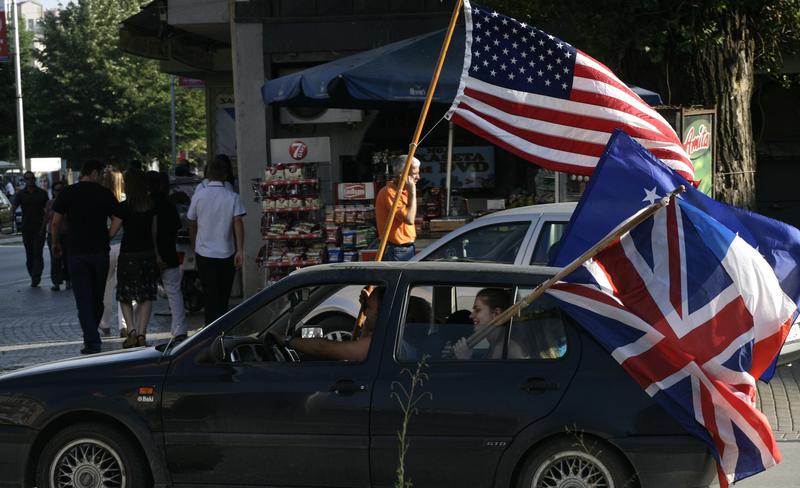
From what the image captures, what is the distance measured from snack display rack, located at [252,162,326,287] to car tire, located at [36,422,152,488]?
6810 mm

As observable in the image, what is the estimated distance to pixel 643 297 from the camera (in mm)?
5891

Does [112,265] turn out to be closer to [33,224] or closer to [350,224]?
[350,224]

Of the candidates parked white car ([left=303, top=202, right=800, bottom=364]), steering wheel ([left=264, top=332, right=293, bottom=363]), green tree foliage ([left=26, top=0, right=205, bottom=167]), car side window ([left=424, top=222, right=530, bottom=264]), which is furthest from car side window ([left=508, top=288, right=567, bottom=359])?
green tree foliage ([left=26, top=0, right=205, bottom=167])

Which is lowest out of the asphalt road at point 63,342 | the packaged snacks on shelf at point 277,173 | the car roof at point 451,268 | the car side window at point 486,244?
the asphalt road at point 63,342

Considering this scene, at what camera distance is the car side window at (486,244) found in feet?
30.7

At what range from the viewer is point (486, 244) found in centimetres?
944

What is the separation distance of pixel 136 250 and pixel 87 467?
5.72 metres

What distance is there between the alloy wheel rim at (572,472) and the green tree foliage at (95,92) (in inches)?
2017

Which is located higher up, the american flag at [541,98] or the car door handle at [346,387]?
the american flag at [541,98]

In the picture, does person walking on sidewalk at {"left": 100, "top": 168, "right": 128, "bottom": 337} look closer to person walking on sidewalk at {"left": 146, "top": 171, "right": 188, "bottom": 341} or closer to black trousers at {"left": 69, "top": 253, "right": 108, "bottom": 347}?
black trousers at {"left": 69, "top": 253, "right": 108, "bottom": 347}

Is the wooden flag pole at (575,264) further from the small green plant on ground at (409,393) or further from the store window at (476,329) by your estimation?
the small green plant on ground at (409,393)

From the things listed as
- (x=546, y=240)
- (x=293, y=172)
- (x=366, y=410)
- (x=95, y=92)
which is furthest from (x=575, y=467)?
(x=95, y=92)

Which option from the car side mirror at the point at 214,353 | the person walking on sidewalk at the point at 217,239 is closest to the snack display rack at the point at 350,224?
the person walking on sidewalk at the point at 217,239

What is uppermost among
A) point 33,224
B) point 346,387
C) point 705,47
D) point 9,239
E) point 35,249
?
point 705,47
